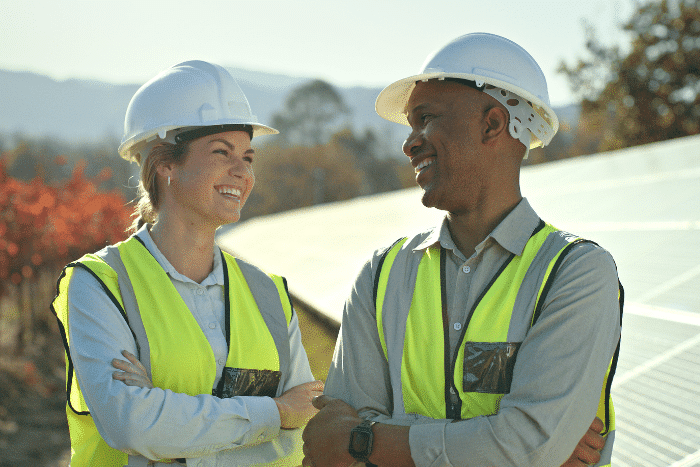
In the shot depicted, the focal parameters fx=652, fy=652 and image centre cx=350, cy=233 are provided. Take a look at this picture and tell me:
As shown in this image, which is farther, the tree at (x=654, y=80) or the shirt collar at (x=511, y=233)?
the tree at (x=654, y=80)

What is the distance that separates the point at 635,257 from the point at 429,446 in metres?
4.02

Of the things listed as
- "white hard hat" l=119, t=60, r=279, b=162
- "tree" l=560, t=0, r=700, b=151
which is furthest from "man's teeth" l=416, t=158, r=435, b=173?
"tree" l=560, t=0, r=700, b=151

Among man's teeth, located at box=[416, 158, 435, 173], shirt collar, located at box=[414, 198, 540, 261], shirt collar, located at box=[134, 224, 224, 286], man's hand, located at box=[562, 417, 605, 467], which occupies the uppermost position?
man's teeth, located at box=[416, 158, 435, 173]

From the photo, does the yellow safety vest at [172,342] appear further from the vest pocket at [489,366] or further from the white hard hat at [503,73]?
the white hard hat at [503,73]

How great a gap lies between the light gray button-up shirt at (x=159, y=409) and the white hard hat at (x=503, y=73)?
1485 mm

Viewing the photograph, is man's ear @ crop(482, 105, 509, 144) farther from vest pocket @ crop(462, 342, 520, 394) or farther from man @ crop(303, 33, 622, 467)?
vest pocket @ crop(462, 342, 520, 394)

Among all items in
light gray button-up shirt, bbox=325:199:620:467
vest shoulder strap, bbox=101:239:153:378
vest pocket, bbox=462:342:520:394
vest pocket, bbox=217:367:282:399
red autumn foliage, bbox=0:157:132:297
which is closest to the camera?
light gray button-up shirt, bbox=325:199:620:467

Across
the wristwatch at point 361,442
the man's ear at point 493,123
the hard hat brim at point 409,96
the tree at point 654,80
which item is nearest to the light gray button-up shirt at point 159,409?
the wristwatch at point 361,442

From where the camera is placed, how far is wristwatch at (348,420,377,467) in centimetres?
225

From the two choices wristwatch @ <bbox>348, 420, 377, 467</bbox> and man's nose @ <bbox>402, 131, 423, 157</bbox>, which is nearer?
wristwatch @ <bbox>348, 420, 377, 467</bbox>

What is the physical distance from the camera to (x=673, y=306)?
4355 millimetres

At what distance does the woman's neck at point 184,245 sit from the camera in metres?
3.03

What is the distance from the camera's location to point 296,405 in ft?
9.45

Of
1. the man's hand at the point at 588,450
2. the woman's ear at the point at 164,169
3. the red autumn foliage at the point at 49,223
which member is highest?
the woman's ear at the point at 164,169
